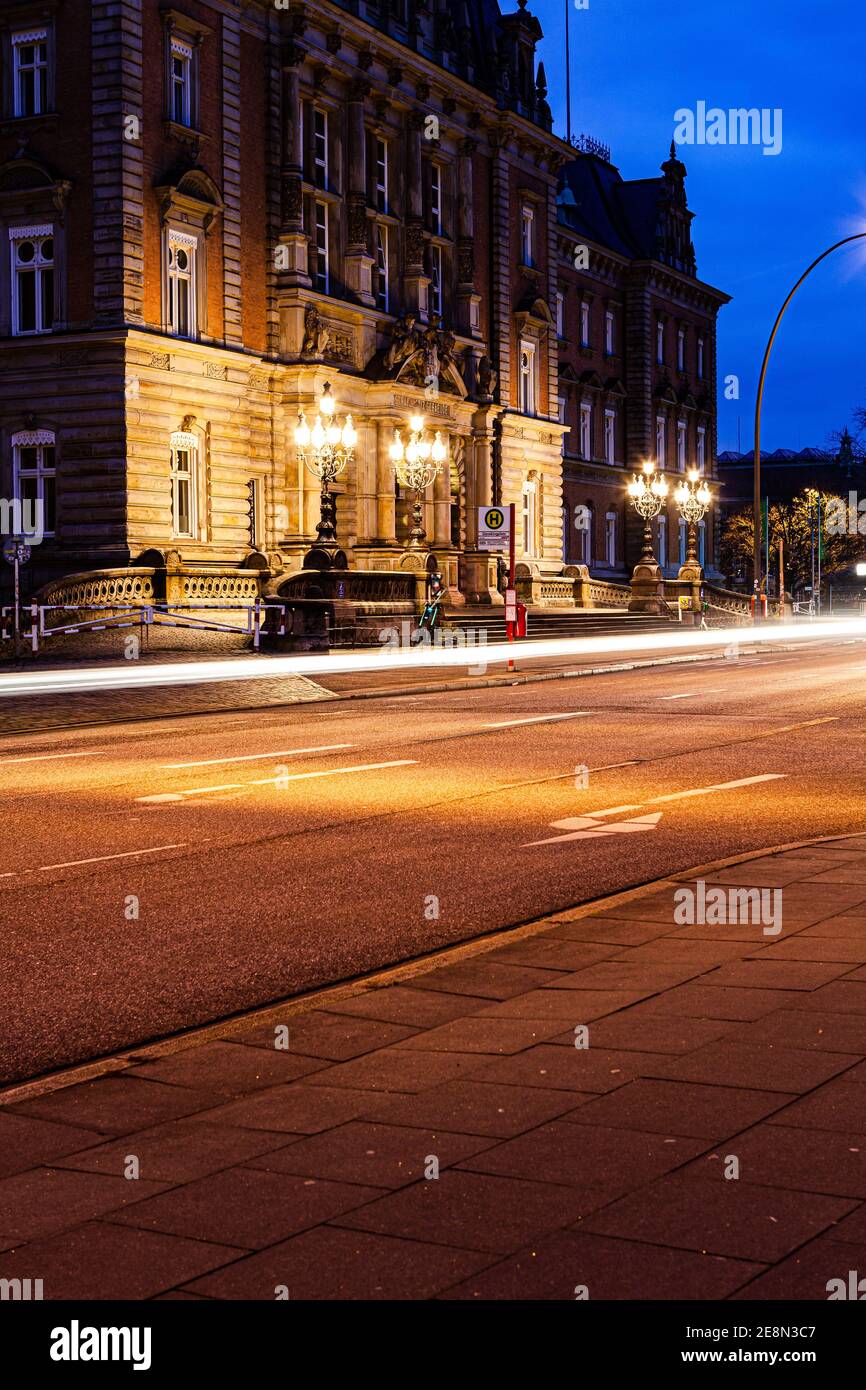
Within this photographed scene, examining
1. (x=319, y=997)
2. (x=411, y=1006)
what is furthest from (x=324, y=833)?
(x=411, y=1006)

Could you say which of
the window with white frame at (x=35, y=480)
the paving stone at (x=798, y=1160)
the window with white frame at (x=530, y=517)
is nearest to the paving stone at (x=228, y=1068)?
the paving stone at (x=798, y=1160)

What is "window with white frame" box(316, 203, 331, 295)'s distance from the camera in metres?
50.3

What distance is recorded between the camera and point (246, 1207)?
462 cm

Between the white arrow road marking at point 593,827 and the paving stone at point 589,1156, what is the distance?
262 inches

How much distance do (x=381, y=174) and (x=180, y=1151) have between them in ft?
170

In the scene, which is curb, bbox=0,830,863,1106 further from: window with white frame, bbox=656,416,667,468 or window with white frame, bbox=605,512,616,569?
window with white frame, bbox=656,416,667,468

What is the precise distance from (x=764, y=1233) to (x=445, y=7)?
58781 mm

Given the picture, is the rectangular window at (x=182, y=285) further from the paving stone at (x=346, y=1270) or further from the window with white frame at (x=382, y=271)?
the paving stone at (x=346, y=1270)

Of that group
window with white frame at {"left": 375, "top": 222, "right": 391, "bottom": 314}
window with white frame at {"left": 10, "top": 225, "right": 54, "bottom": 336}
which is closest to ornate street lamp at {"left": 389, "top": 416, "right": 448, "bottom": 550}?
window with white frame at {"left": 375, "top": 222, "right": 391, "bottom": 314}

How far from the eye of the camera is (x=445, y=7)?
5791 centimetres

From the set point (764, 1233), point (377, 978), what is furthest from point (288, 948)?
point (764, 1233)

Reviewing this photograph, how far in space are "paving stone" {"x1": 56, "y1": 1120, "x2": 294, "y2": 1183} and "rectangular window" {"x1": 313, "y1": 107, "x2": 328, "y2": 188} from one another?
4713cm
